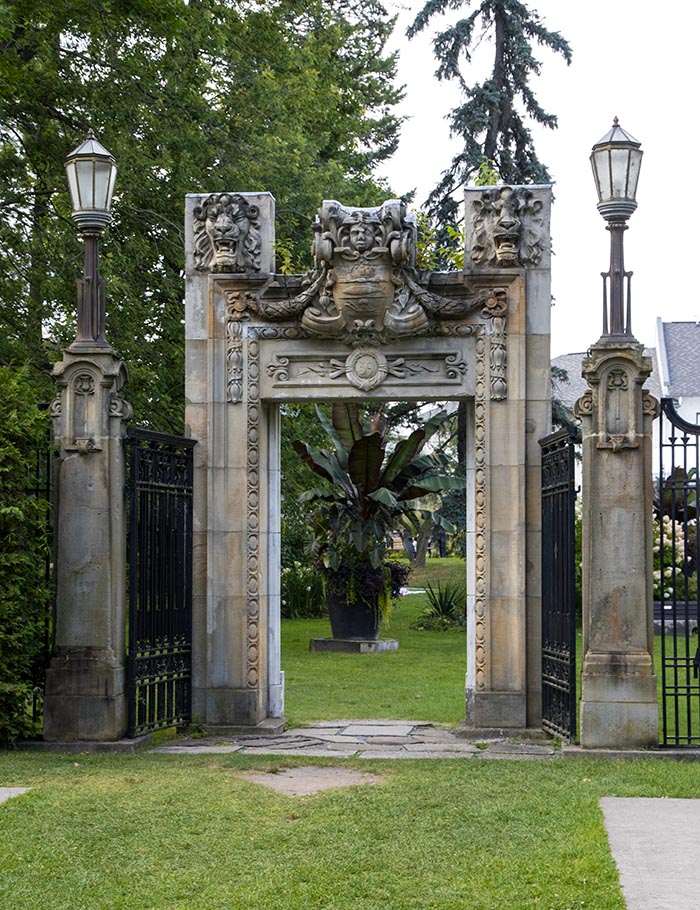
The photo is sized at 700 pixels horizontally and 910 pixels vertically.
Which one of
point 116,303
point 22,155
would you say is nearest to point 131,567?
point 116,303

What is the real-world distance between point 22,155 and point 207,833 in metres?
14.2

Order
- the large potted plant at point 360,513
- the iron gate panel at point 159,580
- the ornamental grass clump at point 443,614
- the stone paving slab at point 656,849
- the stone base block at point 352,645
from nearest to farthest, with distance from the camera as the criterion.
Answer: the stone paving slab at point 656,849 → the iron gate panel at point 159,580 → the stone base block at point 352,645 → the large potted plant at point 360,513 → the ornamental grass clump at point 443,614

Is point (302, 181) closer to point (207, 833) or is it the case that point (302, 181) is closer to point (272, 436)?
point (272, 436)

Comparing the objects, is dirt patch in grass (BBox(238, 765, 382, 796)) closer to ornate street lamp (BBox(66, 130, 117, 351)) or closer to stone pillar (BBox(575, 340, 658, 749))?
stone pillar (BBox(575, 340, 658, 749))

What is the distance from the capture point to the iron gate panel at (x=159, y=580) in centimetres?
1023

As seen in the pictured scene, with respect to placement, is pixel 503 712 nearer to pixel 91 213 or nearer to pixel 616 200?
pixel 616 200

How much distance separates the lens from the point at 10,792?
26.2 ft

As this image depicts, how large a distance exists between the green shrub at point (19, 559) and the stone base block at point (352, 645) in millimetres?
9524

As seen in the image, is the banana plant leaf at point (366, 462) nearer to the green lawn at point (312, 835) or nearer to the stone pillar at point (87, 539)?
the stone pillar at point (87, 539)

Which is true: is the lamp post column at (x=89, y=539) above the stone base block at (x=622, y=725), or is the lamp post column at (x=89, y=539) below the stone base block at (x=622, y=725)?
above

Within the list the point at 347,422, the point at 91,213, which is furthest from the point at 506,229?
the point at 347,422

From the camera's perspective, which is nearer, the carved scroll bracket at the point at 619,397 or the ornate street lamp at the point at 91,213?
the carved scroll bracket at the point at 619,397

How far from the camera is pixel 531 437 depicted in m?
10.9

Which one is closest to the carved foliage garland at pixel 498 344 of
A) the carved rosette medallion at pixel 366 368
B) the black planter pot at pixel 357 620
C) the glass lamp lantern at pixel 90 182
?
the carved rosette medallion at pixel 366 368
